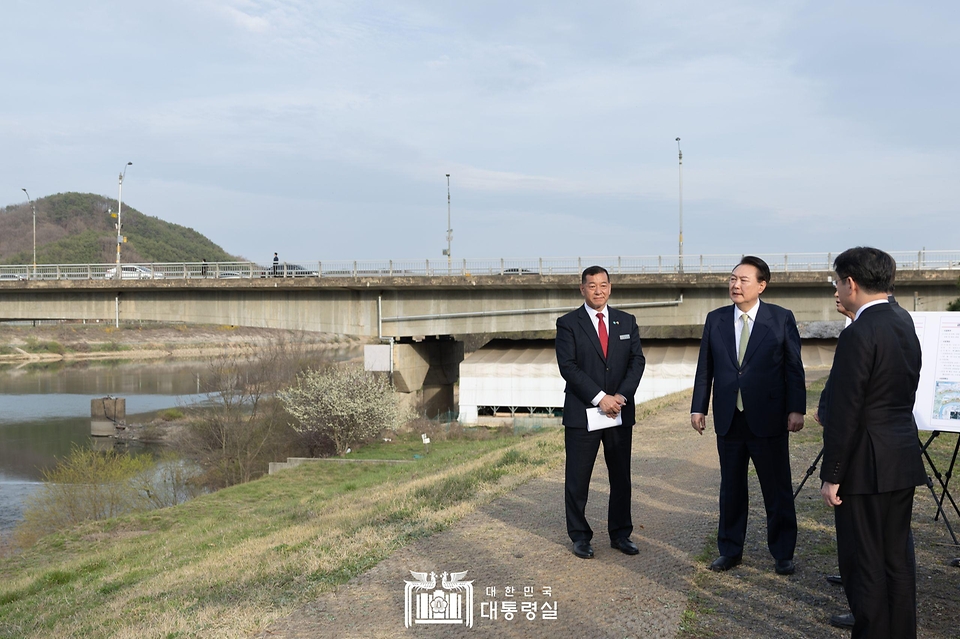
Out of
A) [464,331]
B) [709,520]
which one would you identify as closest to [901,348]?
[709,520]

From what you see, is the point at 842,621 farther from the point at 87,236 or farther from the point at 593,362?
the point at 87,236

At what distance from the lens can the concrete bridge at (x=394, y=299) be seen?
33.4 m

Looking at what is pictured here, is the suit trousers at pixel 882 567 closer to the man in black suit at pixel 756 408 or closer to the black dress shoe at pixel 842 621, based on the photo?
the black dress shoe at pixel 842 621

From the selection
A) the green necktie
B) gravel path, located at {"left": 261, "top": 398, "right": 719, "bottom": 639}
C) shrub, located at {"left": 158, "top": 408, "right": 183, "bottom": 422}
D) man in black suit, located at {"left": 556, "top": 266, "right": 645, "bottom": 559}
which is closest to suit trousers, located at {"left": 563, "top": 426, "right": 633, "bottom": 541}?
man in black suit, located at {"left": 556, "top": 266, "right": 645, "bottom": 559}

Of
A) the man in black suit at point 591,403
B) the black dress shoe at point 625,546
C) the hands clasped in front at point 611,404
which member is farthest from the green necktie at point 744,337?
the black dress shoe at point 625,546

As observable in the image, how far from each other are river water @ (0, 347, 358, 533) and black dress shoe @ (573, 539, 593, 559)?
23.0 metres

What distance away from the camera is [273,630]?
15.8 ft

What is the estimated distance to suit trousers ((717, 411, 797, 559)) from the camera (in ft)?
18.9

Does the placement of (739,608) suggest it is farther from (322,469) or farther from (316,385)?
(316,385)

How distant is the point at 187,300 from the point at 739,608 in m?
35.6

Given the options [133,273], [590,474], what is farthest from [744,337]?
[133,273]

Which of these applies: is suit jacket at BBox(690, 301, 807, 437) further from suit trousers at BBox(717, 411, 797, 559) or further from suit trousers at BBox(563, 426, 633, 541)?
suit trousers at BBox(563, 426, 633, 541)

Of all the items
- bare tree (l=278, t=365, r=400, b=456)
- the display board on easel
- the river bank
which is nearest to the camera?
the display board on easel

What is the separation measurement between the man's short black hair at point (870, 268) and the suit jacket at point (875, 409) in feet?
0.38
